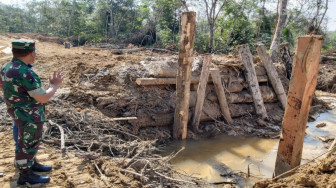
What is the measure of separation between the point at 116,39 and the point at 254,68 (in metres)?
12.9

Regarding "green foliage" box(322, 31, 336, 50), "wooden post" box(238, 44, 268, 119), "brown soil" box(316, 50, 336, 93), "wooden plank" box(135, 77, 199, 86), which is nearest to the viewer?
"wooden plank" box(135, 77, 199, 86)

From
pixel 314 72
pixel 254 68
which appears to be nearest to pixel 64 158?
pixel 314 72

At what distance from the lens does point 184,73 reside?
18.2ft

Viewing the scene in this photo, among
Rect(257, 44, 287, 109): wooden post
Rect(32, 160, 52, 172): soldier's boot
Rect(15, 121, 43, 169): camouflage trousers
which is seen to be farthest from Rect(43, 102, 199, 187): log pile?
Rect(257, 44, 287, 109): wooden post

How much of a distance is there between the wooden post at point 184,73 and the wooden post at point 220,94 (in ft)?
4.21

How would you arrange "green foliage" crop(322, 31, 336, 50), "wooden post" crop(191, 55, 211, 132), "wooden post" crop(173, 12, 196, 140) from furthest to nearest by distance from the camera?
"green foliage" crop(322, 31, 336, 50), "wooden post" crop(191, 55, 211, 132), "wooden post" crop(173, 12, 196, 140)

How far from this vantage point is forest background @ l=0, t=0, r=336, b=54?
14703 millimetres

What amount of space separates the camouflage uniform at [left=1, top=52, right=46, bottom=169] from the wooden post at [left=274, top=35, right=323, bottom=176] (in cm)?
262

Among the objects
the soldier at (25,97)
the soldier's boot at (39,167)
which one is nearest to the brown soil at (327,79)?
the soldier's boot at (39,167)

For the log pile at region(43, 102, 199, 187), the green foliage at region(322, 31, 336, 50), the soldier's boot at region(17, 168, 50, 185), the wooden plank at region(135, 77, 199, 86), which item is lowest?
the log pile at region(43, 102, 199, 187)

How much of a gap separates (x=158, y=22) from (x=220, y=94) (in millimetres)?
12661

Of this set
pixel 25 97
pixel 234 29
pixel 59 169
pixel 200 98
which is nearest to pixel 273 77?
pixel 200 98

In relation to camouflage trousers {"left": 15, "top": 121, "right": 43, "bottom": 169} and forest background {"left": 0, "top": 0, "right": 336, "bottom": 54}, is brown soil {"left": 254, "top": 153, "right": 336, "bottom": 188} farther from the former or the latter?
forest background {"left": 0, "top": 0, "right": 336, "bottom": 54}

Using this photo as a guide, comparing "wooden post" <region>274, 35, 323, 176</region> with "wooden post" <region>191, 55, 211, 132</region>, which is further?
"wooden post" <region>191, 55, 211, 132</region>
